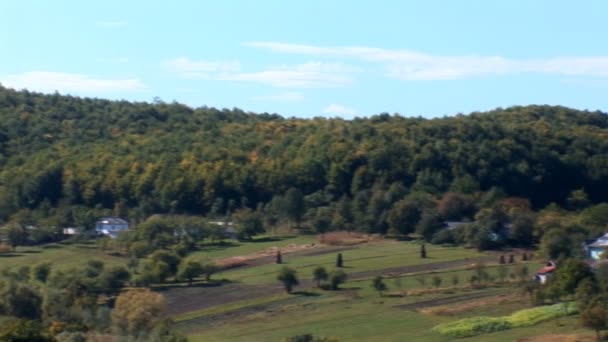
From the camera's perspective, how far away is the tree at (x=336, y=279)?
55.4 metres

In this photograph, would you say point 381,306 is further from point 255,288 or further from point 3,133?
point 3,133

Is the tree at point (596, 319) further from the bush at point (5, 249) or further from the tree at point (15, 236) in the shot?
the tree at point (15, 236)

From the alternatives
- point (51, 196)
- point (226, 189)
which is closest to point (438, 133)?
point (226, 189)

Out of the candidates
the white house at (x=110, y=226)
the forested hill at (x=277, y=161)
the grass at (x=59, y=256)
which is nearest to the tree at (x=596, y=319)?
the grass at (x=59, y=256)

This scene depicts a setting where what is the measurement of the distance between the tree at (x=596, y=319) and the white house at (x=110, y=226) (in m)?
38.6

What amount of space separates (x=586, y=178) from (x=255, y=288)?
1583 inches

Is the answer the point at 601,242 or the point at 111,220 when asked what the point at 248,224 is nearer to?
the point at 111,220

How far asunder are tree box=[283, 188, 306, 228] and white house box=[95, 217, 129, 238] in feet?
29.9

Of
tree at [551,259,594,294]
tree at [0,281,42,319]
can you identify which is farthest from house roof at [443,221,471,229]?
tree at [0,281,42,319]

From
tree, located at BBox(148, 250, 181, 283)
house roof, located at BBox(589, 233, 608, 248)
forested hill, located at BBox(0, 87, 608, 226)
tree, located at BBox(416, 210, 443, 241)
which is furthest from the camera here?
forested hill, located at BBox(0, 87, 608, 226)

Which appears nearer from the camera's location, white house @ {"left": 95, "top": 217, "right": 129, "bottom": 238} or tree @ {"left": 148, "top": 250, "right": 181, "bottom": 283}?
tree @ {"left": 148, "top": 250, "right": 181, "bottom": 283}

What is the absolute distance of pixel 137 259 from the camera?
209 feet

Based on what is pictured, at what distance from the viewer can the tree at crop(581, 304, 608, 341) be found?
40.1 metres

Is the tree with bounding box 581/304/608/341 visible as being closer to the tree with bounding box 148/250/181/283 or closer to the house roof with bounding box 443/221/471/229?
the tree with bounding box 148/250/181/283
